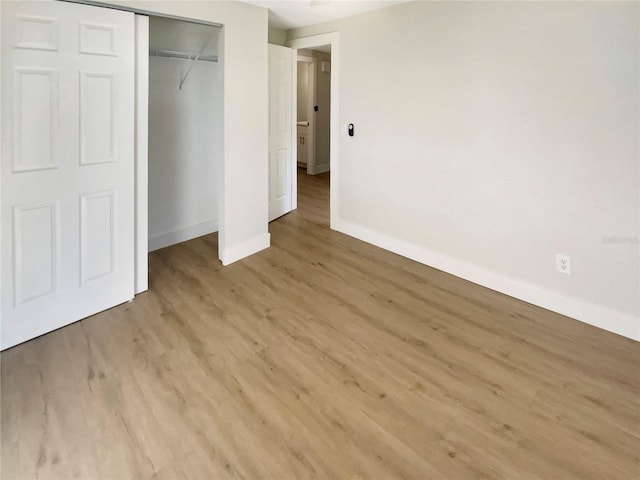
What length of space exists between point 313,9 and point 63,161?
246 centimetres

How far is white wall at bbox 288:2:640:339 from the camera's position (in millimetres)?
2539

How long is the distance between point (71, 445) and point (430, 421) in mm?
1509

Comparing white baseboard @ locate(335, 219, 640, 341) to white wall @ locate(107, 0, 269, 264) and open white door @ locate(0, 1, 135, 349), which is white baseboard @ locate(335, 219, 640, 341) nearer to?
white wall @ locate(107, 0, 269, 264)

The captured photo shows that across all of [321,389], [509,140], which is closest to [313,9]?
[509,140]

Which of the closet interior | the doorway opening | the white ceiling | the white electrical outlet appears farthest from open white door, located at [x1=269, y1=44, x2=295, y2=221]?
the white electrical outlet

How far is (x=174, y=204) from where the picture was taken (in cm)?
404

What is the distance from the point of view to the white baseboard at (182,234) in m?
3.95

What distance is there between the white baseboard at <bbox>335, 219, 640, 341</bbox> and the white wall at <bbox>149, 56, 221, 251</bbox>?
1.71 meters

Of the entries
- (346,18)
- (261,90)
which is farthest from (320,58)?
(261,90)

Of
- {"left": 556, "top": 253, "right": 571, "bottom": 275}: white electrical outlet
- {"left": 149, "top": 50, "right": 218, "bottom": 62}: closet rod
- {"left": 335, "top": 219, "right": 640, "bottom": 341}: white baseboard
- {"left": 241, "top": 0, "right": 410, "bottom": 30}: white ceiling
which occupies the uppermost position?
{"left": 241, "top": 0, "right": 410, "bottom": 30}: white ceiling

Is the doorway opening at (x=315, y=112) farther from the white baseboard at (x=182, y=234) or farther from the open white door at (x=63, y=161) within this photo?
the open white door at (x=63, y=161)

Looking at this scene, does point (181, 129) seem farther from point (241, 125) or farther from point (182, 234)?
point (182, 234)

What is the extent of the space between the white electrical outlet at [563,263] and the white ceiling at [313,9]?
7.67 ft

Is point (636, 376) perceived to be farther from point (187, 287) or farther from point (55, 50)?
point (55, 50)
